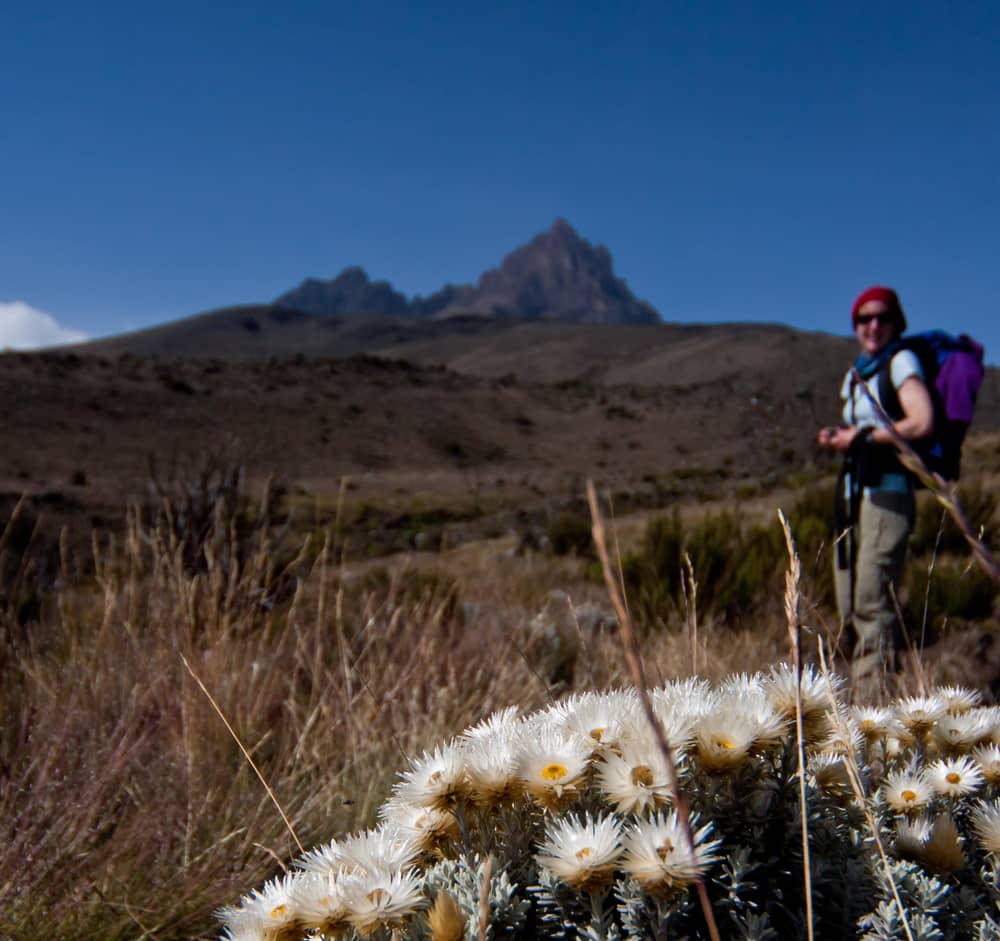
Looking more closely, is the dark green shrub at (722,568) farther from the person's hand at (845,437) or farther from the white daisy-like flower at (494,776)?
the white daisy-like flower at (494,776)

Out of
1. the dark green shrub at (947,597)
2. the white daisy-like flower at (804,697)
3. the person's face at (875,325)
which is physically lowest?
the dark green shrub at (947,597)

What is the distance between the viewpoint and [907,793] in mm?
1300

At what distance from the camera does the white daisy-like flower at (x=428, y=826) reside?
1160 mm

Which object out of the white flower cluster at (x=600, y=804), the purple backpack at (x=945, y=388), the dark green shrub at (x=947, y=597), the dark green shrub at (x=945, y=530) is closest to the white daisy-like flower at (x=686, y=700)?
the white flower cluster at (x=600, y=804)

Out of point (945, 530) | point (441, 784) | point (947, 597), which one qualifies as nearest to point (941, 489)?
point (441, 784)

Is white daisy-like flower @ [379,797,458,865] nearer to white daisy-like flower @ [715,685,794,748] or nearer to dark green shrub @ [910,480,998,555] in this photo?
white daisy-like flower @ [715,685,794,748]

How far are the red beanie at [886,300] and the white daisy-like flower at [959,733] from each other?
300cm

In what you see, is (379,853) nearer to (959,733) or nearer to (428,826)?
(428,826)

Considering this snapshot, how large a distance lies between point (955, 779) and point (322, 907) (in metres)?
1.02

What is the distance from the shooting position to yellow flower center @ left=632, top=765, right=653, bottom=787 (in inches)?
39.7

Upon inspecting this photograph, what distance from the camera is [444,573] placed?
6453 millimetres

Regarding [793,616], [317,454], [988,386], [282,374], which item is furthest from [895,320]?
[988,386]

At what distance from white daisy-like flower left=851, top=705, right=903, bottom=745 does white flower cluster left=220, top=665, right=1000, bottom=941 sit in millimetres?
152

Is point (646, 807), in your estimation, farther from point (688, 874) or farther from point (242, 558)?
point (242, 558)
